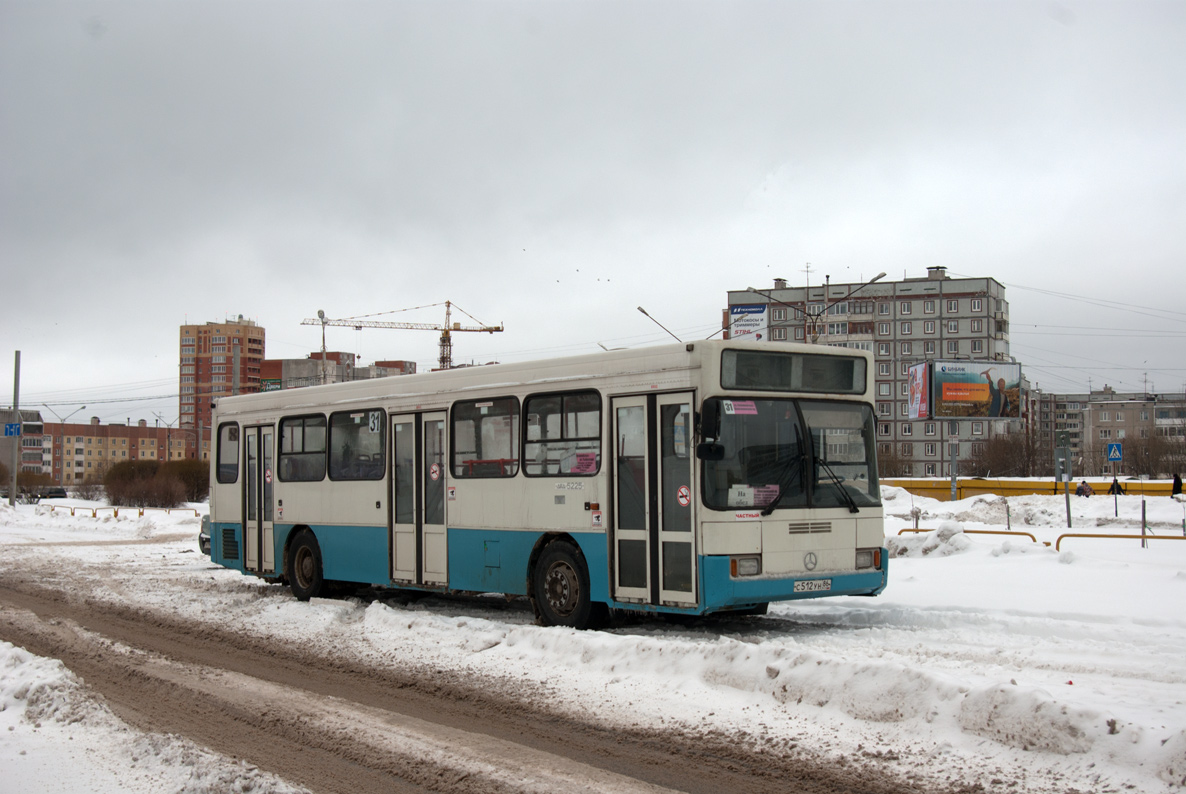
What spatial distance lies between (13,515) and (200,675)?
124 ft

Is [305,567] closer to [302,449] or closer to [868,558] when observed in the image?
[302,449]

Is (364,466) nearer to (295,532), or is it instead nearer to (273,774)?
(295,532)

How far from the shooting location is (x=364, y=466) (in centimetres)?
1402

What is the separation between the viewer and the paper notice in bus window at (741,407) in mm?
10008

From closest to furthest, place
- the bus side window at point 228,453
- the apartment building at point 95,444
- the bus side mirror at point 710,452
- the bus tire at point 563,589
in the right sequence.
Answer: the bus side mirror at point 710,452 → the bus tire at point 563,589 → the bus side window at point 228,453 → the apartment building at point 95,444

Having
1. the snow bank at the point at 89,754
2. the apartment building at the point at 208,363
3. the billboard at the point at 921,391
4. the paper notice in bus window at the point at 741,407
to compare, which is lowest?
the snow bank at the point at 89,754

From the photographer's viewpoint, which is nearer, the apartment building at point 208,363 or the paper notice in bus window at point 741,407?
the paper notice in bus window at point 741,407

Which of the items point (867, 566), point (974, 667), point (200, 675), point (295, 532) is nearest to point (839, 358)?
point (867, 566)

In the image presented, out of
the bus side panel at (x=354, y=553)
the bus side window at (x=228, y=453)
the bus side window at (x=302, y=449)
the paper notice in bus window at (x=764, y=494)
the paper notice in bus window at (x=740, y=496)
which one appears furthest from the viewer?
the bus side window at (x=228, y=453)

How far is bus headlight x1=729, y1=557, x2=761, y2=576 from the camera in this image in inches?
384

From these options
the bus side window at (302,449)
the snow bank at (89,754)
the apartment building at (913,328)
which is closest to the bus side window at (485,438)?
the bus side window at (302,449)

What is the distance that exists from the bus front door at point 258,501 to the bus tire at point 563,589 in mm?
6217

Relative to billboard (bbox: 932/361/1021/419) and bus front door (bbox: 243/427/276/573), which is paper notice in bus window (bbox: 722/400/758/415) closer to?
bus front door (bbox: 243/427/276/573)

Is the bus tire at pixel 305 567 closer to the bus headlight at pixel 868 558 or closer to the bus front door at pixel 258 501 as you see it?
the bus front door at pixel 258 501
